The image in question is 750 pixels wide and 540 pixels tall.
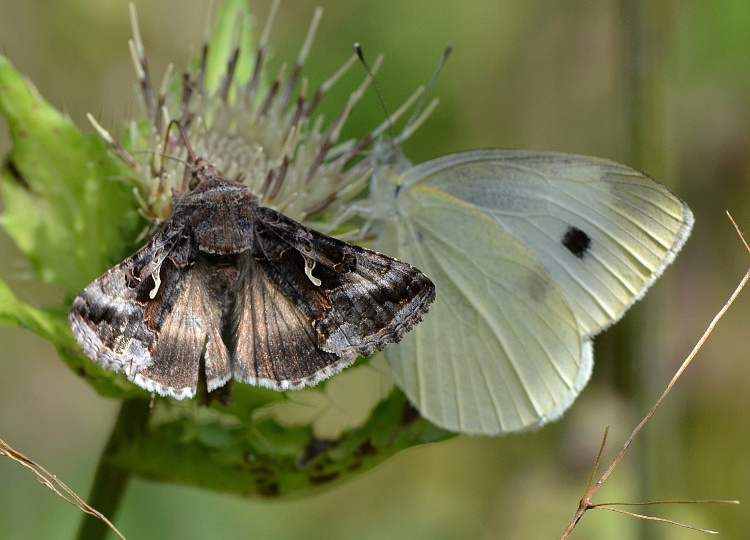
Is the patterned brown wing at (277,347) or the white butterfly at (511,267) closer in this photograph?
the patterned brown wing at (277,347)

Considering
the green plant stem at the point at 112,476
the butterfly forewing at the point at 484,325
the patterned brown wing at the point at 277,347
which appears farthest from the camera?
the butterfly forewing at the point at 484,325

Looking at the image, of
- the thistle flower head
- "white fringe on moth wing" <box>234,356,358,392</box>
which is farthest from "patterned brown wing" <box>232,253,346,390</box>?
the thistle flower head

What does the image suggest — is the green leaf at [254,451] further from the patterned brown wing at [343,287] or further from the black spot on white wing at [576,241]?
the black spot on white wing at [576,241]

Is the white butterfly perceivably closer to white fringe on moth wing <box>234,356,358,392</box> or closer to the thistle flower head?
the thistle flower head

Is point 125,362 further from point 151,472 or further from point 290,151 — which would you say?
point 290,151

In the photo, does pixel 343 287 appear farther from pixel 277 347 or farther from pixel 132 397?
pixel 132 397

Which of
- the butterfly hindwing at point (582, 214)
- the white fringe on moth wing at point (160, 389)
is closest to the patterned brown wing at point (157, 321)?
the white fringe on moth wing at point (160, 389)

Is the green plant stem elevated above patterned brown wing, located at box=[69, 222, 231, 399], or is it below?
below

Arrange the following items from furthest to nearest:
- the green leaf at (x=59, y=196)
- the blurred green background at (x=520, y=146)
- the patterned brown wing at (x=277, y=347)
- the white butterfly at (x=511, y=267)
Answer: the blurred green background at (x=520, y=146) → the white butterfly at (x=511, y=267) → the green leaf at (x=59, y=196) → the patterned brown wing at (x=277, y=347)
